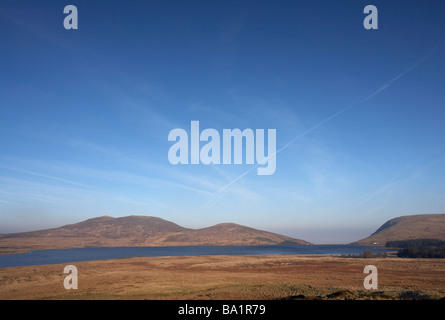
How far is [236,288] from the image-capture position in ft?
101

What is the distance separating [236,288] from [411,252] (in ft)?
262
